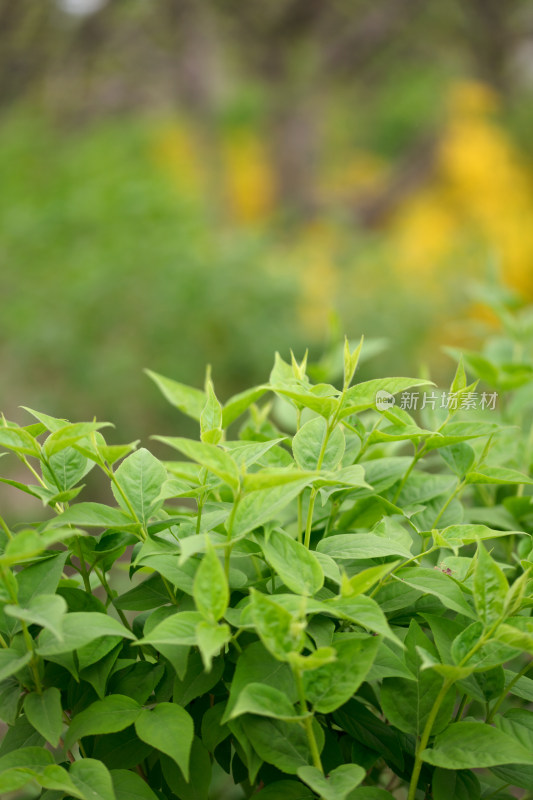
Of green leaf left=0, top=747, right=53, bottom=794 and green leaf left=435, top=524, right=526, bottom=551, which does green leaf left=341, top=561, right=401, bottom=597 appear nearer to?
green leaf left=435, top=524, right=526, bottom=551

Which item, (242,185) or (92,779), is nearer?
(92,779)

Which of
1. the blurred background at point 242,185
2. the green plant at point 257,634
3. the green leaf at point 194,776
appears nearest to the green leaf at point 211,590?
the green plant at point 257,634

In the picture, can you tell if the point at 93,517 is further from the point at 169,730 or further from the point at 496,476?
the point at 496,476

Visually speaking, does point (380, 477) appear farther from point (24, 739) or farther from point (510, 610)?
point (24, 739)

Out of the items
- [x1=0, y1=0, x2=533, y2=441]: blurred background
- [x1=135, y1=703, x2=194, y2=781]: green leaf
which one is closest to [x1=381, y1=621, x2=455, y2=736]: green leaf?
[x1=135, y1=703, x2=194, y2=781]: green leaf

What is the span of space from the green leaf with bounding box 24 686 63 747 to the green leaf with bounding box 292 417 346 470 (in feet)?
0.56

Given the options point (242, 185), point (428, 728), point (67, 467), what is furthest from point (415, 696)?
point (242, 185)

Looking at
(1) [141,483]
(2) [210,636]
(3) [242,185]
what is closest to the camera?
(2) [210,636]

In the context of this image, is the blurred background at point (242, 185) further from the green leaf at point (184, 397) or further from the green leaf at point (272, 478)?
the green leaf at point (272, 478)

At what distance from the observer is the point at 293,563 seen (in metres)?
0.36

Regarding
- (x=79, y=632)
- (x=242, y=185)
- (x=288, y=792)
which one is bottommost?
A: (x=288, y=792)

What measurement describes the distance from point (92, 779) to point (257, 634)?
10 cm

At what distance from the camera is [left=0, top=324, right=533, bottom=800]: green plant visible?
13.2 inches

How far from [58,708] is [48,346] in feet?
6.67
